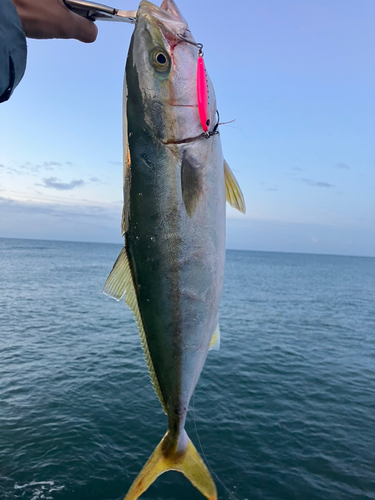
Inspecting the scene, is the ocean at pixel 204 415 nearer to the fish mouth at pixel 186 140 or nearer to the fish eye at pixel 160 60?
the fish mouth at pixel 186 140

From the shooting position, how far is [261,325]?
31.0 meters

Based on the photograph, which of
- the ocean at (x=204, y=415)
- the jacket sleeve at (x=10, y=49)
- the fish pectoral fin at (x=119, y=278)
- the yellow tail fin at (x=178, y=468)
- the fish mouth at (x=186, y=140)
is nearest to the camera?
the jacket sleeve at (x=10, y=49)

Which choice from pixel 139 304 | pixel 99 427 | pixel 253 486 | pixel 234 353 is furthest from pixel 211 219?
pixel 234 353

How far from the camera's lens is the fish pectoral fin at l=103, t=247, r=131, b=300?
8.67 ft

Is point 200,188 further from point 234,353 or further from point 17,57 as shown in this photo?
point 234,353

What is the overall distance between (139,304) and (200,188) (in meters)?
0.98

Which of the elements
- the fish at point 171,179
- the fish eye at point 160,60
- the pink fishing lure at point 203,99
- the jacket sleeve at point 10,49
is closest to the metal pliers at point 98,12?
the fish at point 171,179

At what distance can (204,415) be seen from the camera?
47.3 ft

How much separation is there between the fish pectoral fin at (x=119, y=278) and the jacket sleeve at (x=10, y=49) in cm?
129

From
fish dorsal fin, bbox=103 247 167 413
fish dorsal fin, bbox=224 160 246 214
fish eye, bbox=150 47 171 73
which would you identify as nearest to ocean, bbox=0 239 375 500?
fish dorsal fin, bbox=103 247 167 413

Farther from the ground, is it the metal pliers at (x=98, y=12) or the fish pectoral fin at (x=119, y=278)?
the metal pliers at (x=98, y=12)

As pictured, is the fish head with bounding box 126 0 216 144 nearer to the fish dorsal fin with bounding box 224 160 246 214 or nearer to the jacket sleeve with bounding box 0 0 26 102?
the fish dorsal fin with bounding box 224 160 246 214

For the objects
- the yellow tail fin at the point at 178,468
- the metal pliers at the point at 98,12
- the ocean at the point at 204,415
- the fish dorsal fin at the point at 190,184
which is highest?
the metal pliers at the point at 98,12

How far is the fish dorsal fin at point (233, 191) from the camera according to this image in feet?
8.79
